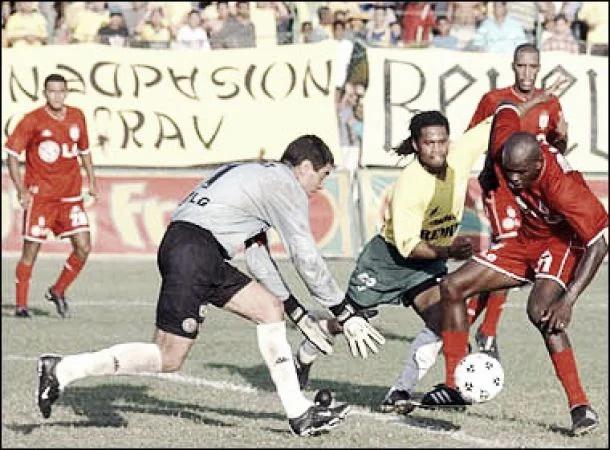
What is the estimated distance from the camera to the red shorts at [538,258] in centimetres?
1020

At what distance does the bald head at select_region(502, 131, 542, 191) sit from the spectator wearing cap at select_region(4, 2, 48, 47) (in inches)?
644

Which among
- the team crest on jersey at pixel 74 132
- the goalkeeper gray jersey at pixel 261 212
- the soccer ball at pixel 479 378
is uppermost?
the goalkeeper gray jersey at pixel 261 212

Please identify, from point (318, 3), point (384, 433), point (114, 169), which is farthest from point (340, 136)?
point (114, 169)

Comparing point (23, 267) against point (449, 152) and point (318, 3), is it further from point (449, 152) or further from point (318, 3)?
point (449, 152)

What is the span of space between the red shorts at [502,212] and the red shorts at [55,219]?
11401 millimetres

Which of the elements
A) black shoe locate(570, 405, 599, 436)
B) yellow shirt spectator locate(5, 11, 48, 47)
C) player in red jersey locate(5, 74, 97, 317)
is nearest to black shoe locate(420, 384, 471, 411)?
black shoe locate(570, 405, 599, 436)

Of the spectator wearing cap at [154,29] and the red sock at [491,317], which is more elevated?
the spectator wearing cap at [154,29]

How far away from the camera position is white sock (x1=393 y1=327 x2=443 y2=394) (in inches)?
516

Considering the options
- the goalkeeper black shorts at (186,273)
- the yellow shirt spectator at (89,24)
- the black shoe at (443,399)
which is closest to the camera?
the black shoe at (443,399)

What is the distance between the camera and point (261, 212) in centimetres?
1041

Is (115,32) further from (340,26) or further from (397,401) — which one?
(397,401)

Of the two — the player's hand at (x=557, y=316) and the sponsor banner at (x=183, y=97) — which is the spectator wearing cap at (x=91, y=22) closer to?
the sponsor banner at (x=183, y=97)

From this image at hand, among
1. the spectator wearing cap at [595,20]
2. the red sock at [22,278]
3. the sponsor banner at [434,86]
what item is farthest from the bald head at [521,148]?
the spectator wearing cap at [595,20]

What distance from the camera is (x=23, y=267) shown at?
2342 centimetres
